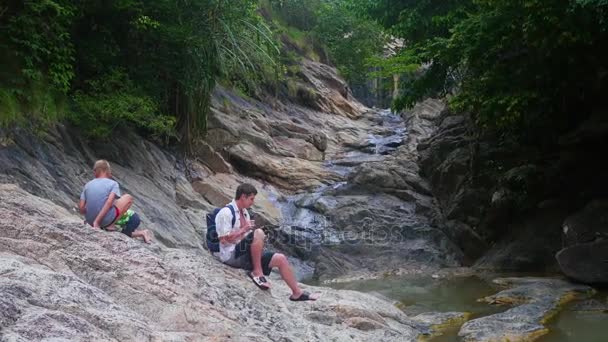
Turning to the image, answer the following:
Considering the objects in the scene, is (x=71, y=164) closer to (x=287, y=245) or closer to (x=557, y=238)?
→ (x=287, y=245)

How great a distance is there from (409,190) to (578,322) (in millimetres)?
10715

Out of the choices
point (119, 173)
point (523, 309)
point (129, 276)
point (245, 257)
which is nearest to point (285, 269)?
point (245, 257)

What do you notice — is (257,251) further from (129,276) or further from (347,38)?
(347,38)

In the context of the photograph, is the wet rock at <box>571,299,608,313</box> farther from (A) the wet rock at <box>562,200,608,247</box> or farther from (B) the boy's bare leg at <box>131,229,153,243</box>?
(B) the boy's bare leg at <box>131,229,153,243</box>

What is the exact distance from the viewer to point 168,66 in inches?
571

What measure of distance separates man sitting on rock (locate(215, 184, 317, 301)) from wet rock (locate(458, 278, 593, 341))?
8.16 ft

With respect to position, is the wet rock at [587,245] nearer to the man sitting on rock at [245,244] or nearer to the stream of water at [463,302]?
the stream of water at [463,302]

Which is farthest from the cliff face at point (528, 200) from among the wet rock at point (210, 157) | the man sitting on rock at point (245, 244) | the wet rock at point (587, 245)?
the wet rock at point (210, 157)

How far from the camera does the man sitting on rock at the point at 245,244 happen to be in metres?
6.49

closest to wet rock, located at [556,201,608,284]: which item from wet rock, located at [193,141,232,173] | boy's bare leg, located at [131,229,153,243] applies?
boy's bare leg, located at [131,229,153,243]

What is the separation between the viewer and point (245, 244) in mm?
6777

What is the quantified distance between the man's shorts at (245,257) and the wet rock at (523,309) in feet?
8.85

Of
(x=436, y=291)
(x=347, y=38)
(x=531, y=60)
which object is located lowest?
(x=436, y=291)

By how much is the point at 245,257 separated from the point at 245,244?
0.54 feet
